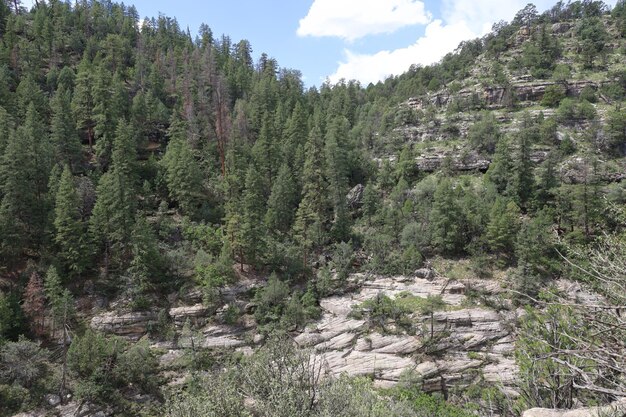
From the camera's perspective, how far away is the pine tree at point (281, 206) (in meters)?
49.2

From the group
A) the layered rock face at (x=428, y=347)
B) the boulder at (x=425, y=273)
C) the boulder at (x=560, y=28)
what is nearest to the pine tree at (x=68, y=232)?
the layered rock face at (x=428, y=347)

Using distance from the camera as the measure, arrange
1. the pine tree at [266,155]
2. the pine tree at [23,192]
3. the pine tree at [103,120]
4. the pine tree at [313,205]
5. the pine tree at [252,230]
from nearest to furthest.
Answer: the pine tree at [23,192] < the pine tree at [252,230] < the pine tree at [313,205] < the pine tree at [103,120] < the pine tree at [266,155]

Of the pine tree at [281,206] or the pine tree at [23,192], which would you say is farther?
the pine tree at [281,206]

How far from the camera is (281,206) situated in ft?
164

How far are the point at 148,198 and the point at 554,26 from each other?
110115 mm

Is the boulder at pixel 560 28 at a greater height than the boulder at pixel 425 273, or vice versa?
the boulder at pixel 560 28

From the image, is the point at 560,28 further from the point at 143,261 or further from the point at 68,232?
the point at 68,232

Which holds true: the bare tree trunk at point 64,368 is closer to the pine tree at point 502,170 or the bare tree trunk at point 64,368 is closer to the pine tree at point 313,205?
the pine tree at point 313,205

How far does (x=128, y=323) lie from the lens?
36.8m

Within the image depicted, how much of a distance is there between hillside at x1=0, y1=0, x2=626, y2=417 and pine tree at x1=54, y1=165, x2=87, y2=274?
217mm

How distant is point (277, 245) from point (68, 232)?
860 inches

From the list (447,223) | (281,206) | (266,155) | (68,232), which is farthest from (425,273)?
(68,232)

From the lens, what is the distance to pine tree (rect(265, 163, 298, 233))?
161 feet

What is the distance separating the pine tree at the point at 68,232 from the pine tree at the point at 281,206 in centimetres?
2069
